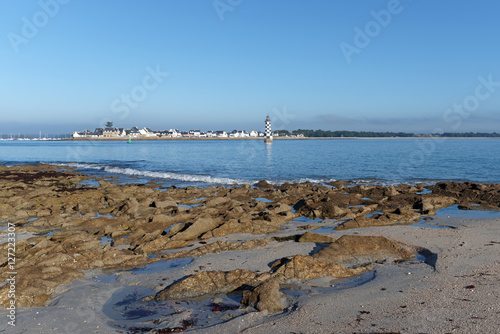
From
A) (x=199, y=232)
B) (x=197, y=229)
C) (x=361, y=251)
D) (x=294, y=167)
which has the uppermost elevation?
(x=361, y=251)

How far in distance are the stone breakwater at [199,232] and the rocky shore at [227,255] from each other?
37mm

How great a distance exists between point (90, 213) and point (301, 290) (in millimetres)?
12440

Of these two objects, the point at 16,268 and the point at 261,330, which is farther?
the point at 16,268

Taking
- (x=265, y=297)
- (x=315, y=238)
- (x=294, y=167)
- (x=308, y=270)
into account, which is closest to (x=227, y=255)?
(x=308, y=270)

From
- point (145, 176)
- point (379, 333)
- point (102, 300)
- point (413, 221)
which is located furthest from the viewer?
point (145, 176)

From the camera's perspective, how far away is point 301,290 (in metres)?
7.80

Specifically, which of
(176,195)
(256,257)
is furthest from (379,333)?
(176,195)

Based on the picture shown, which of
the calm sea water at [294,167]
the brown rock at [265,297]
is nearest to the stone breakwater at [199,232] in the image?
the brown rock at [265,297]

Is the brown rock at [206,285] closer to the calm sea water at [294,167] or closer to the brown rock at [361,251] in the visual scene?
the brown rock at [361,251]

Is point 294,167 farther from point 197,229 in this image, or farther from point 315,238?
point 315,238

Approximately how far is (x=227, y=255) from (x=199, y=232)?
2793 mm

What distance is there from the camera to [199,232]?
1305 centimetres

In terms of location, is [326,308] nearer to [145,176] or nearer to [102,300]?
[102,300]

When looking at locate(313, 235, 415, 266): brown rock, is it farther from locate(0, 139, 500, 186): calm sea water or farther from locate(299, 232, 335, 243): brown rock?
locate(0, 139, 500, 186): calm sea water
